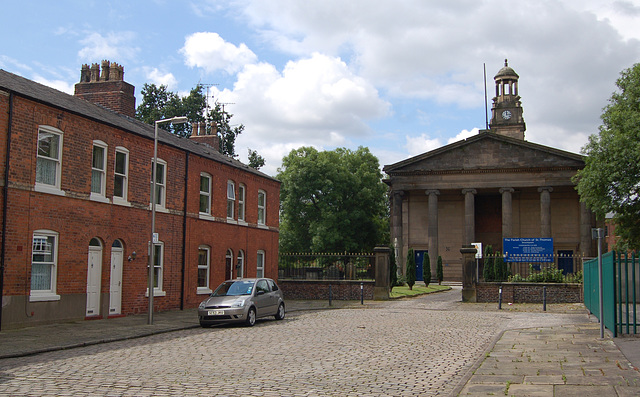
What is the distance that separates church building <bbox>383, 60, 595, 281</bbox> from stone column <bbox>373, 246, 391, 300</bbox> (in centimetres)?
2156

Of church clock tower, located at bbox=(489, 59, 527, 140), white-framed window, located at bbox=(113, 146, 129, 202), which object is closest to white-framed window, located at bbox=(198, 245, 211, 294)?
white-framed window, located at bbox=(113, 146, 129, 202)

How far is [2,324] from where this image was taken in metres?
16.7

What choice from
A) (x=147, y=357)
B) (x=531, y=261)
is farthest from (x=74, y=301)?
(x=531, y=261)

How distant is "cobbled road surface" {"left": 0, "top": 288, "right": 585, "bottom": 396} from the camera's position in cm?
911

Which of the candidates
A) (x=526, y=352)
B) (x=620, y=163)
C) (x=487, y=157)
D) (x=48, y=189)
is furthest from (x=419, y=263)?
(x=526, y=352)

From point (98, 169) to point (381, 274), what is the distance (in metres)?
15.5

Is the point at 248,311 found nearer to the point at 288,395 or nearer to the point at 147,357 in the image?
the point at 147,357

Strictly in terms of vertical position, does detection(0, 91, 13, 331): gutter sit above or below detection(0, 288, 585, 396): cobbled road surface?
above

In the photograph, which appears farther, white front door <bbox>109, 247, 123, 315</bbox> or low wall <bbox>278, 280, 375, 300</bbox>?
low wall <bbox>278, 280, 375, 300</bbox>

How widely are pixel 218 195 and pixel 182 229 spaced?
130 inches

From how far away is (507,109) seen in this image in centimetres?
6906

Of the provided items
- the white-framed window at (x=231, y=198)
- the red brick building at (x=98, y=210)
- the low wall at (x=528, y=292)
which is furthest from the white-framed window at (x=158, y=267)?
the low wall at (x=528, y=292)

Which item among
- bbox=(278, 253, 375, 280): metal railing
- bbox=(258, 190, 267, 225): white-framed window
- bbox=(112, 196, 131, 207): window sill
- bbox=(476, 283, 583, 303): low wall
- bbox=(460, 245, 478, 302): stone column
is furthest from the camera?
bbox=(258, 190, 267, 225): white-framed window

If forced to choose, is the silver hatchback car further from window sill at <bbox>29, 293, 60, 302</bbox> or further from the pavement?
window sill at <bbox>29, 293, 60, 302</bbox>
